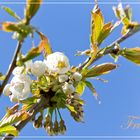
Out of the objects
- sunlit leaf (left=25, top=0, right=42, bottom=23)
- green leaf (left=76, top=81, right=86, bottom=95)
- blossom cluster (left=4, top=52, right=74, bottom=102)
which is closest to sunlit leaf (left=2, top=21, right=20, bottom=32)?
sunlit leaf (left=25, top=0, right=42, bottom=23)

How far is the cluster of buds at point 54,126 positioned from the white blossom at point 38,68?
22 centimetres

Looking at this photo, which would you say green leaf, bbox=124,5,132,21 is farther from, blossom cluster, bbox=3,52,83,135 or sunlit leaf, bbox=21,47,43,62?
sunlit leaf, bbox=21,47,43,62

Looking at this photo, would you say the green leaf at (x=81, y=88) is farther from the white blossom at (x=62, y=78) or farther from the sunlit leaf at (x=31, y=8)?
the sunlit leaf at (x=31, y=8)

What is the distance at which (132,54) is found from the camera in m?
1.75

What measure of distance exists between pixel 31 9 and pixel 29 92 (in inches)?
18.7

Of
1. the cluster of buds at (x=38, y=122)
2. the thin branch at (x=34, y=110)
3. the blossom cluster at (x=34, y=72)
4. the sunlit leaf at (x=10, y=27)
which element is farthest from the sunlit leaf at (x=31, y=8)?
the cluster of buds at (x=38, y=122)

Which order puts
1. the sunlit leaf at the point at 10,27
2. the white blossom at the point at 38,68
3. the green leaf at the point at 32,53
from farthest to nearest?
the white blossom at the point at 38,68 → the green leaf at the point at 32,53 → the sunlit leaf at the point at 10,27

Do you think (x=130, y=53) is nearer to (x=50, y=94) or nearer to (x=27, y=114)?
(x=50, y=94)

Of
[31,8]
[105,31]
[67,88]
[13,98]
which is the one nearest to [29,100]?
[13,98]

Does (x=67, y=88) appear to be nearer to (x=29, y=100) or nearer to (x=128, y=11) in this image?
(x=29, y=100)

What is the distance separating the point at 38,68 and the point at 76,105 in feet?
0.68

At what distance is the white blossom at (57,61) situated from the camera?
1504 millimetres

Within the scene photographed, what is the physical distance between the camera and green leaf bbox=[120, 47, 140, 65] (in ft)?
5.70

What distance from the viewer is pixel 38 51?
3.81ft
